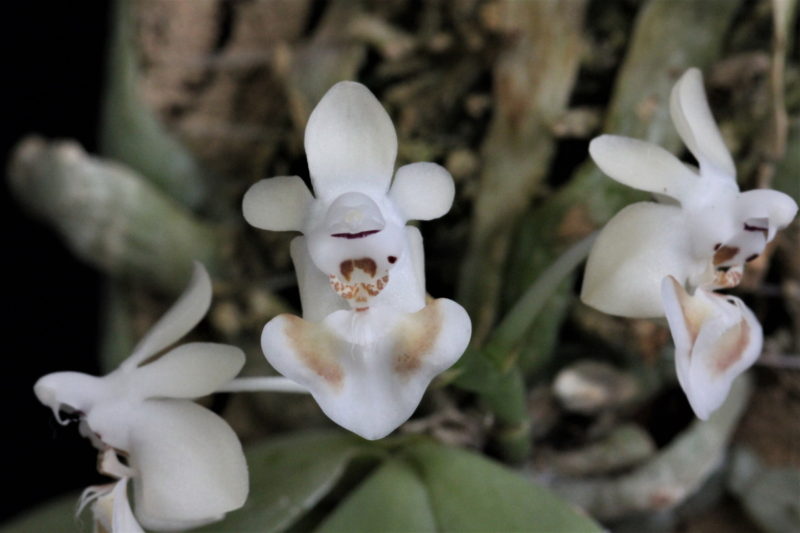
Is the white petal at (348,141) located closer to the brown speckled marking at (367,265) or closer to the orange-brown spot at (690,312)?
the brown speckled marking at (367,265)

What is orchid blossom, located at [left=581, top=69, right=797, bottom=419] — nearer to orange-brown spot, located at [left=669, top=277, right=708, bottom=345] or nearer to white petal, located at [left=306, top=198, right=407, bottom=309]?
orange-brown spot, located at [left=669, top=277, right=708, bottom=345]

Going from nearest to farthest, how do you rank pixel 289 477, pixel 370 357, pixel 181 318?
pixel 370 357 → pixel 181 318 → pixel 289 477

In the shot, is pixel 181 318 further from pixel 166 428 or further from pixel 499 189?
pixel 499 189

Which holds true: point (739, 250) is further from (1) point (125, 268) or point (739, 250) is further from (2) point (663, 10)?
(1) point (125, 268)

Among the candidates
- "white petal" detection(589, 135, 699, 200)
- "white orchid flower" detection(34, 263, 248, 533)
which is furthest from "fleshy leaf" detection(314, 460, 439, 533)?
"white petal" detection(589, 135, 699, 200)

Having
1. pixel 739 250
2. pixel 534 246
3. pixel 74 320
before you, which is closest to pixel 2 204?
pixel 74 320

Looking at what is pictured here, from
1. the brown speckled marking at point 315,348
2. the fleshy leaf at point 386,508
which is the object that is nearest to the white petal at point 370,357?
the brown speckled marking at point 315,348

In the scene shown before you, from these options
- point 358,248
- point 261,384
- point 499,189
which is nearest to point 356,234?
point 358,248
